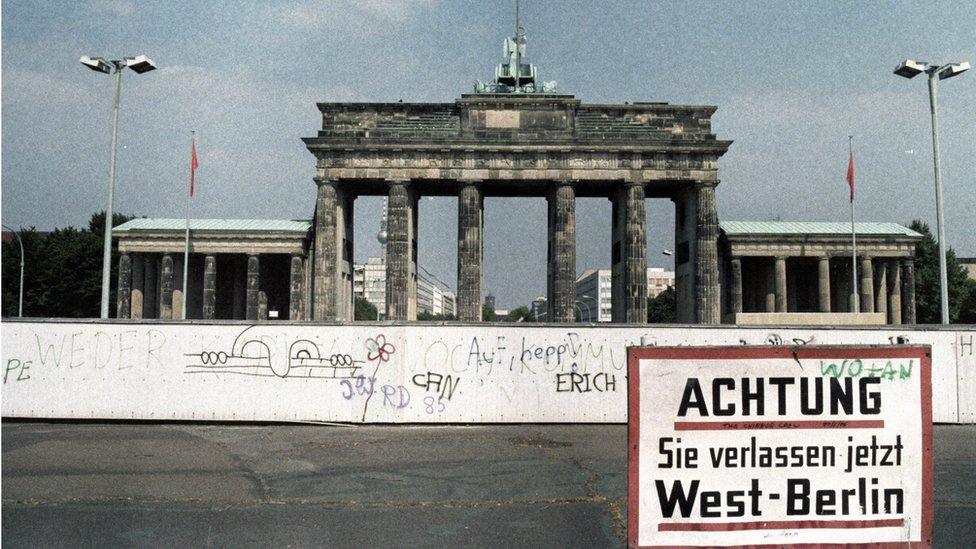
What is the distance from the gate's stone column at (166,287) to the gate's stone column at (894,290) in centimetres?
5370

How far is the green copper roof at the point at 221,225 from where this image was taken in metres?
53.1

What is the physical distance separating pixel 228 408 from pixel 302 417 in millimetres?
1532

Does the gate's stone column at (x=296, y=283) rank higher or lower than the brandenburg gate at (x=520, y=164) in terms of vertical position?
lower

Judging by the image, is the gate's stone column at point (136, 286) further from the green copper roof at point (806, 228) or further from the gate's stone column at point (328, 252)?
the green copper roof at point (806, 228)

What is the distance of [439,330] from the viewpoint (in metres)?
14.9

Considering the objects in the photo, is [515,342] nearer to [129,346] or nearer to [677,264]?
[129,346]

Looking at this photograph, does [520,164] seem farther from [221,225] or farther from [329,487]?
[329,487]

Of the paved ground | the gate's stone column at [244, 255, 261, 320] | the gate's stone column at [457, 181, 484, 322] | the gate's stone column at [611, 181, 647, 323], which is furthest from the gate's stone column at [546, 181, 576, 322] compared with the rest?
the paved ground

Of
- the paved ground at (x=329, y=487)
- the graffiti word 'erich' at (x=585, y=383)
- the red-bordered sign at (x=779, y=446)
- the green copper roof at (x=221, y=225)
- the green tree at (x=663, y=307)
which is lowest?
the paved ground at (x=329, y=487)

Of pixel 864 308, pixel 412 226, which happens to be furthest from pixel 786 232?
pixel 412 226

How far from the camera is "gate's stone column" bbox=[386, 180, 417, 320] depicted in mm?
47375

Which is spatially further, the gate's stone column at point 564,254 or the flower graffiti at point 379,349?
the gate's stone column at point 564,254

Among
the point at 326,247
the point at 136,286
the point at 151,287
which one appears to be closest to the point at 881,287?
the point at 326,247

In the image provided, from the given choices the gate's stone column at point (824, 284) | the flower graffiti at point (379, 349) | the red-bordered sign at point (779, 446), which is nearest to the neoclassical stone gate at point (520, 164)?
the gate's stone column at point (824, 284)
